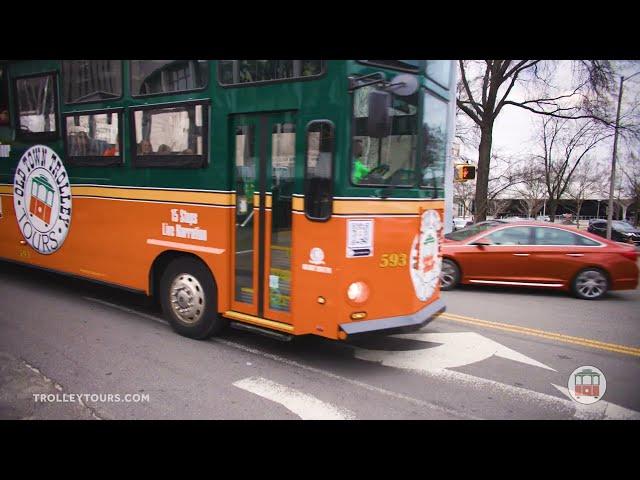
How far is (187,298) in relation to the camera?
5578 mm

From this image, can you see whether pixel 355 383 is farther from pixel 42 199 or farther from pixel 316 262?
pixel 42 199

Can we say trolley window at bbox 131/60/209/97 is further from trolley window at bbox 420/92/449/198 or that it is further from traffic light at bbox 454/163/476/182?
traffic light at bbox 454/163/476/182

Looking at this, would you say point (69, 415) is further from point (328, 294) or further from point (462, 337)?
point (462, 337)

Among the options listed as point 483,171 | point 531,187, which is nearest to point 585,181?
point 531,187

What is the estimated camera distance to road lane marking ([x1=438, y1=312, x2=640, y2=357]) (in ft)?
19.1

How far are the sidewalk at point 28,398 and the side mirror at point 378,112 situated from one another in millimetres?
3467

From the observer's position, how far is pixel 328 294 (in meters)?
4.40

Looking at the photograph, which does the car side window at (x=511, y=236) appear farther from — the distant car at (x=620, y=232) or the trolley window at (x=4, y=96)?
the distant car at (x=620, y=232)

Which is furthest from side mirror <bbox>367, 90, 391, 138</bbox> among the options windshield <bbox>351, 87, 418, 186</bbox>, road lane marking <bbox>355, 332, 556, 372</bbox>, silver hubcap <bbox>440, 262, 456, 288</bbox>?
silver hubcap <bbox>440, 262, 456, 288</bbox>

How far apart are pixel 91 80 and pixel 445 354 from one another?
6.10 metres

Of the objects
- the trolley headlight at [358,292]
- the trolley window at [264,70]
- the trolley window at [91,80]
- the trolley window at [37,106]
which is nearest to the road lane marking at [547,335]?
the trolley headlight at [358,292]

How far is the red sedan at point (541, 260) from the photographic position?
8.92 m

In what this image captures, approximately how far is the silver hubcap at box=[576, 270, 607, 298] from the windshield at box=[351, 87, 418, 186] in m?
6.16
